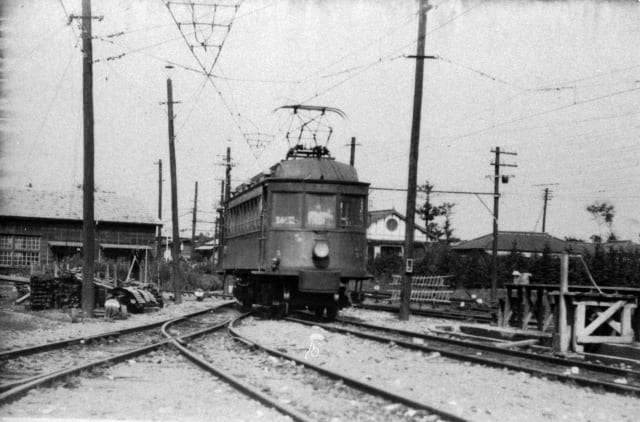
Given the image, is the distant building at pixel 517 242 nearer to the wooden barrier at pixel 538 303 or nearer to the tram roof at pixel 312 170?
the tram roof at pixel 312 170

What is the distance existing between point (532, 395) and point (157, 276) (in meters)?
33.5

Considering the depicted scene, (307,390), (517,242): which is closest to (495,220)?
(307,390)

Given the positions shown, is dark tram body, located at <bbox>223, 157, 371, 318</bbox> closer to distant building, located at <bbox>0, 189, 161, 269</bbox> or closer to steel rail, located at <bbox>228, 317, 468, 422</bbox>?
steel rail, located at <bbox>228, 317, 468, 422</bbox>

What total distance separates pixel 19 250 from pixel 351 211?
3609 cm

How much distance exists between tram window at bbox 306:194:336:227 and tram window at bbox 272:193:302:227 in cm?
23

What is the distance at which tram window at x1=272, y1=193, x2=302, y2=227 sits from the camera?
17.0 m

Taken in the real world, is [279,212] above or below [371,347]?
above

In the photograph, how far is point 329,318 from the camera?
1809 cm

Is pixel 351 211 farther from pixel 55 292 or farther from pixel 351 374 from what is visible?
pixel 55 292

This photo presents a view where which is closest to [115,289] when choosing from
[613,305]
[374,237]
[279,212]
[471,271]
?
[279,212]

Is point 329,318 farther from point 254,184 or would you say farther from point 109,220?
point 109,220

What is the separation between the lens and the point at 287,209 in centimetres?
1709

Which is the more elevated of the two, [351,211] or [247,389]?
[351,211]

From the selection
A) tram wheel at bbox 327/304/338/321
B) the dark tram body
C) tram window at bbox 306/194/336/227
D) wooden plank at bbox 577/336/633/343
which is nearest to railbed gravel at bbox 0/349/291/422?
wooden plank at bbox 577/336/633/343
